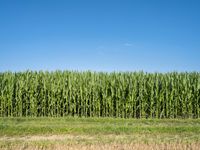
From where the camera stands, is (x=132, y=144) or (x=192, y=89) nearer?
(x=132, y=144)

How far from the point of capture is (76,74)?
2650 cm

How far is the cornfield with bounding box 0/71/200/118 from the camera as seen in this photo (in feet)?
81.8

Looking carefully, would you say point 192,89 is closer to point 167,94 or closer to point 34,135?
point 167,94

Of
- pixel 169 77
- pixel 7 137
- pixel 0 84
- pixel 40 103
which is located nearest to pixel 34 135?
pixel 7 137

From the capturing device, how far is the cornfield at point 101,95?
24938 mm

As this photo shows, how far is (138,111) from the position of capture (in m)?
25.3

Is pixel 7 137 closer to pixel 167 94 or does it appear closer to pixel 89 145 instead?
pixel 89 145

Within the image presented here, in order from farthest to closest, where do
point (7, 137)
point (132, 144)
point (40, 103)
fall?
point (40, 103), point (7, 137), point (132, 144)

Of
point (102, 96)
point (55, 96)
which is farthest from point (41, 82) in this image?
point (102, 96)

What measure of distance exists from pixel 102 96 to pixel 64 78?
2963mm

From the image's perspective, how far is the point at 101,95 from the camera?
2564 centimetres

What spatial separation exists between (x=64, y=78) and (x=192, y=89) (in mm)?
8813

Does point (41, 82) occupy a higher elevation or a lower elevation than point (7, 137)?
higher

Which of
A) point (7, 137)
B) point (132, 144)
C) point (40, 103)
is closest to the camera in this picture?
point (132, 144)
